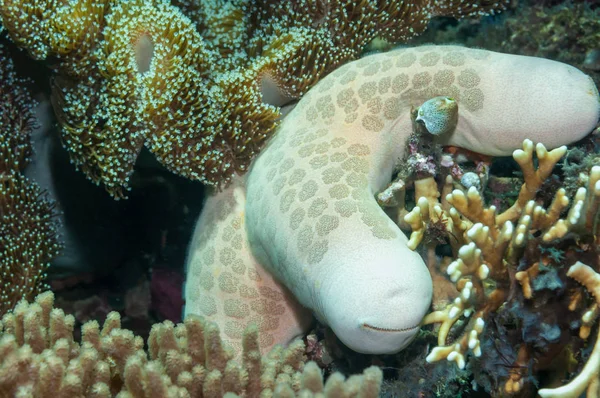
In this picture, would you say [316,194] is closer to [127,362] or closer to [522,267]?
[522,267]

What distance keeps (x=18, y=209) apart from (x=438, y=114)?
3296mm

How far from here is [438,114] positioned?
293cm

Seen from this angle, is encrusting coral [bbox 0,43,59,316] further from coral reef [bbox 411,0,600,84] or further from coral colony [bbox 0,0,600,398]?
coral reef [bbox 411,0,600,84]

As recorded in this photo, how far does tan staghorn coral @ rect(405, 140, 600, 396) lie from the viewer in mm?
2383

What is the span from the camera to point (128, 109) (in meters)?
3.28

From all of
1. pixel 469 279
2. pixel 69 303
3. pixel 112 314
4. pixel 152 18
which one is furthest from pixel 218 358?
pixel 69 303

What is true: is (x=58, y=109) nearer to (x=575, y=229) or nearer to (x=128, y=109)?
(x=128, y=109)

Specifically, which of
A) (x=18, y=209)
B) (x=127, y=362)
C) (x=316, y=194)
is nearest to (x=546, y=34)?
(x=316, y=194)

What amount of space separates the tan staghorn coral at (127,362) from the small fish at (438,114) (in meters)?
1.53

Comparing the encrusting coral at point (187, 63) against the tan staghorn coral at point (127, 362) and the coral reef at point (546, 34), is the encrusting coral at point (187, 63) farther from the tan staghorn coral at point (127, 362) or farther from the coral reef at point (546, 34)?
the tan staghorn coral at point (127, 362)

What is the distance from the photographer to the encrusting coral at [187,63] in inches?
126

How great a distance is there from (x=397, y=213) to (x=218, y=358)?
149 cm

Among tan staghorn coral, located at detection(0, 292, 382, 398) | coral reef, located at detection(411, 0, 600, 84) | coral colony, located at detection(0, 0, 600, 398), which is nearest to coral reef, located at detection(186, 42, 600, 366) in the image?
coral colony, located at detection(0, 0, 600, 398)

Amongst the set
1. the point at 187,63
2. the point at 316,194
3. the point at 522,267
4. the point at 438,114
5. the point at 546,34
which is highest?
the point at 187,63
